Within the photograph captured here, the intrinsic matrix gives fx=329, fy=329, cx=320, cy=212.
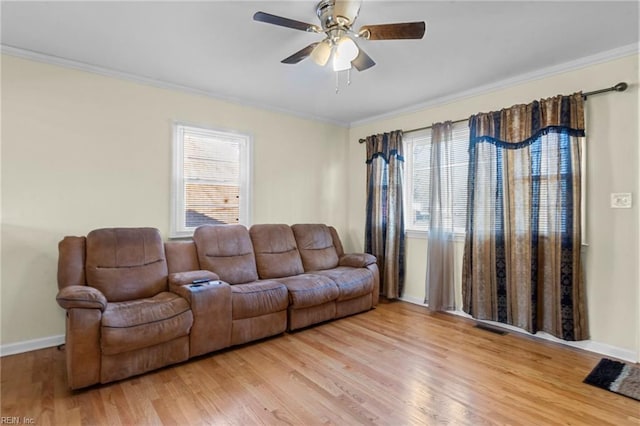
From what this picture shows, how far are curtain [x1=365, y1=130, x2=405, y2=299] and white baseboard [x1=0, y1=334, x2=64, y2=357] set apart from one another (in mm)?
3484

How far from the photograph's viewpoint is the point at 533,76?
3.11 metres

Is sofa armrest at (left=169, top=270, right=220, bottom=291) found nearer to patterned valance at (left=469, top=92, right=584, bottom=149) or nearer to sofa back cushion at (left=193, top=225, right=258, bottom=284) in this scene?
sofa back cushion at (left=193, top=225, right=258, bottom=284)

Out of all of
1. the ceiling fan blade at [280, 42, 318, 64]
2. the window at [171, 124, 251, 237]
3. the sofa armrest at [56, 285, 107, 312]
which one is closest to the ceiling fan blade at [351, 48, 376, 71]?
the ceiling fan blade at [280, 42, 318, 64]

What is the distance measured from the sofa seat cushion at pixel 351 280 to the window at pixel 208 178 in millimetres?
1286

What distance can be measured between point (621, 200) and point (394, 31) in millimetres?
2324

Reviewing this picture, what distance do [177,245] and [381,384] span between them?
226cm

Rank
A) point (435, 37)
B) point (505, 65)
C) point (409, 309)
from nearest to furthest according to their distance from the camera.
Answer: point (435, 37), point (505, 65), point (409, 309)

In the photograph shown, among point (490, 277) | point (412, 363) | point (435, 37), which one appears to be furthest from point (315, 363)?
point (435, 37)

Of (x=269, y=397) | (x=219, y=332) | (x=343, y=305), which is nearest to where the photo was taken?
(x=269, y=397)

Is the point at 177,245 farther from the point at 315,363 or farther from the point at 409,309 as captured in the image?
the point at 409,309

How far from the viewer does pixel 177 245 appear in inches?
128

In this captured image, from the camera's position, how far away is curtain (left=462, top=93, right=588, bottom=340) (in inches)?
110

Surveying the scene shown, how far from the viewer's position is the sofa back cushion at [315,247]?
4031 millimetres

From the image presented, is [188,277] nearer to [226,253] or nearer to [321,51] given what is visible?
[226,253]
